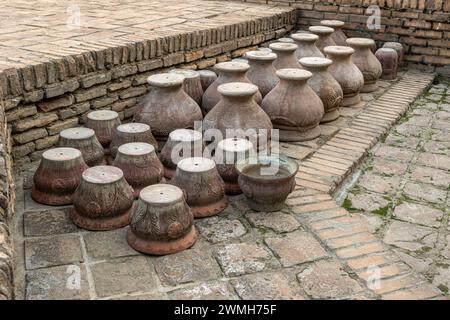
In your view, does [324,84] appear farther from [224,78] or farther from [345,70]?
[224,78]

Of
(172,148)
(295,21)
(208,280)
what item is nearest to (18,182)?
(172,148)

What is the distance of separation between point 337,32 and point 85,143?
3874mm

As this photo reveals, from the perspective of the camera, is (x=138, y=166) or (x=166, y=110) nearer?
(x=138, y=166)

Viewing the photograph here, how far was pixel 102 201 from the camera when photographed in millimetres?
2586

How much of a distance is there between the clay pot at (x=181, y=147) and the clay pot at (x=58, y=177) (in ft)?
1.74

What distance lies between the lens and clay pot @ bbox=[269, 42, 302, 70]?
14.7ft

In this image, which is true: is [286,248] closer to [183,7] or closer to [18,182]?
[18,182]

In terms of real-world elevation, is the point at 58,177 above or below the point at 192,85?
below

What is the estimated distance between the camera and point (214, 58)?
482 cm

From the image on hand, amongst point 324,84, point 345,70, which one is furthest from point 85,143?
point 345,70

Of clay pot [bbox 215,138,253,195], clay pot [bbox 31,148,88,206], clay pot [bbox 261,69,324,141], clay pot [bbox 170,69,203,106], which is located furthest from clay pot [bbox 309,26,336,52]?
clay pot [bbox 31,148,88,206]

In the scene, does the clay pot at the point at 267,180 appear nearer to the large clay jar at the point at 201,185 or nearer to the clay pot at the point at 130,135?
the large clay jar at the point at 201,185

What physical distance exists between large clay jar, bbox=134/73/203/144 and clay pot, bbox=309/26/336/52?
2.39 meters

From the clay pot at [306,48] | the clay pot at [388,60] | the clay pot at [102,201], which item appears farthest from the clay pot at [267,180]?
the clay pot at [388,60]
